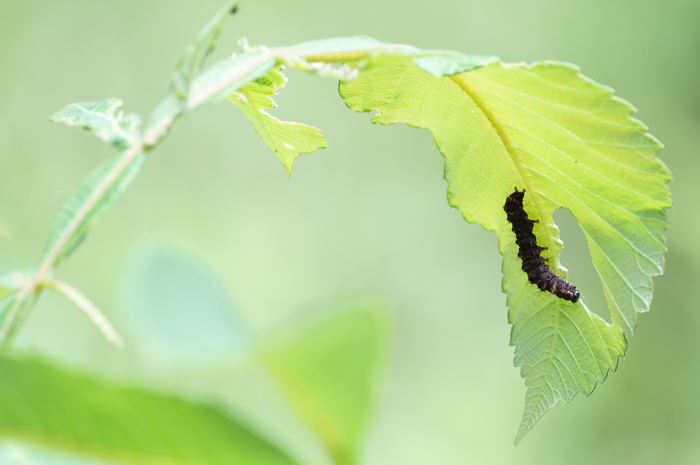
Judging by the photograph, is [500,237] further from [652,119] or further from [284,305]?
[652,119]

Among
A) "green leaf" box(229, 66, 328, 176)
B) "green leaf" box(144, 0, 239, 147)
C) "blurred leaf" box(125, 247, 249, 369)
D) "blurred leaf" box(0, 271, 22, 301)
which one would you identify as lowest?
"blurred leaf" box(125, 247, 249, 369)

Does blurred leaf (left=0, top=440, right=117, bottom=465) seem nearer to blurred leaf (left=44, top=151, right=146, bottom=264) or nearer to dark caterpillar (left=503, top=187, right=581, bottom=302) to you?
blurred leaf (left=44, top=151, right=146, bottom=264)

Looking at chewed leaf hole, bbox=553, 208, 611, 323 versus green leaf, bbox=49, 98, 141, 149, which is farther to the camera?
chewed leaf hole, bbox=553, 208, 611, 323

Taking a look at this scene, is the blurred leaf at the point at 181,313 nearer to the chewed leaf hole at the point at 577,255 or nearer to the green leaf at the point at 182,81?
the green leaf at the point at 182,81

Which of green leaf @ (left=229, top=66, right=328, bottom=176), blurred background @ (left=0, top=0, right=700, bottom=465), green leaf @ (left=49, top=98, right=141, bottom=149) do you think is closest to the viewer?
green leaf @ (left=49, top=98, right=141, bottom=149)

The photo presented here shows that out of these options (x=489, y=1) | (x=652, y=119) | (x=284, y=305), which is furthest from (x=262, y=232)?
(x=652, y=119)

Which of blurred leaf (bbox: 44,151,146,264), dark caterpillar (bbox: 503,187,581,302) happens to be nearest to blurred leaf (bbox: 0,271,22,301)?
blurred leaf (bbox: 44,151,146,264)
